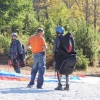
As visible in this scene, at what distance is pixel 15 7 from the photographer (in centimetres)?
3170

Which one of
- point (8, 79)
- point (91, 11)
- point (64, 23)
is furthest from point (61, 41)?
point (91, 11)

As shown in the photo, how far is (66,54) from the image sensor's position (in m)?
10.5

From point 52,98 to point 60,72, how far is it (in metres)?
1.90

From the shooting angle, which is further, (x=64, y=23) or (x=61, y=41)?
(x=64, y=23)

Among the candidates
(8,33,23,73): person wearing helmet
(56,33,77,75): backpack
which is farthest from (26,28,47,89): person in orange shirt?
(8,33,23,73): person wearing helmet

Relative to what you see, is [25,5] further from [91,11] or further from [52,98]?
[91,11]

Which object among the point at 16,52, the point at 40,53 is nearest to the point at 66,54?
the point at 40,53

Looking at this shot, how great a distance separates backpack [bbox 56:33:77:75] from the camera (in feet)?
34.2

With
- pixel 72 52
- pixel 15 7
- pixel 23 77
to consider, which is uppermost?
pixel 15 7

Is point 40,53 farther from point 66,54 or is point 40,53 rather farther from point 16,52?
point 16,52

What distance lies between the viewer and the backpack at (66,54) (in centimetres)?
1043

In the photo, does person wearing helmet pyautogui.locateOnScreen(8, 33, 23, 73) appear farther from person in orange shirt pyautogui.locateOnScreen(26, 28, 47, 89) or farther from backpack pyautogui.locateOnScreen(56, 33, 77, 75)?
backpack pyautogui.locateOnScreen(56, 33, 77, 75)

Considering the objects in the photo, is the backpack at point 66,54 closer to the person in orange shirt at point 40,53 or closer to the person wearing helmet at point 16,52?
the person in orange shirt at point 40,53

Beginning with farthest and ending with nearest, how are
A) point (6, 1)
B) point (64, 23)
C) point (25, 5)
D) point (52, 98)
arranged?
point (64, 23) < point (25, 5) < point (6, 1) < point (52, 98)
